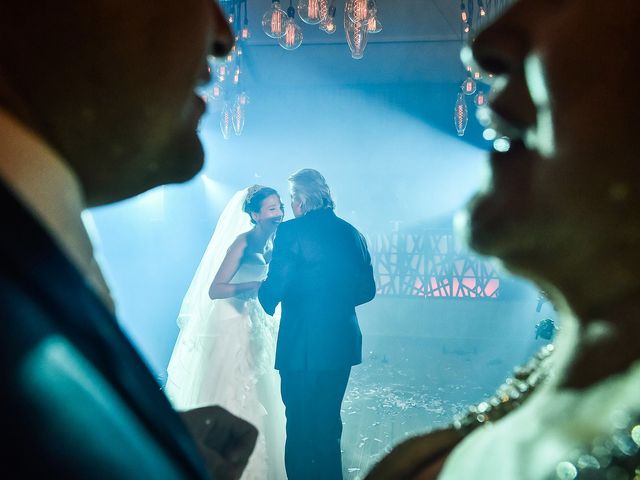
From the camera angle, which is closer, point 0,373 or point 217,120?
point 0,373

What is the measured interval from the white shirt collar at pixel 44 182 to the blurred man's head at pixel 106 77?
23mm

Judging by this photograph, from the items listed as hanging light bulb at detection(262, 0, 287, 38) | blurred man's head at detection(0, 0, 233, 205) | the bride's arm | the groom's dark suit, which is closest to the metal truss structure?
the bride's arm

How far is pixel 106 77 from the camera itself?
1.38ft

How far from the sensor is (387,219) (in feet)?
23.3

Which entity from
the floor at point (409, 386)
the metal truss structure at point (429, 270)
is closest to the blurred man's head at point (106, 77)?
the floor at point (409, 386)

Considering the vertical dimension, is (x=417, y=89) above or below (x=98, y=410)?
below

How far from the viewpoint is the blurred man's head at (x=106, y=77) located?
398mm

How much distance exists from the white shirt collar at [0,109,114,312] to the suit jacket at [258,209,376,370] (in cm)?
189

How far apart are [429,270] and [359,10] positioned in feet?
16.0

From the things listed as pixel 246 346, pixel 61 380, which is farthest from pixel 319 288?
pixel 61 380

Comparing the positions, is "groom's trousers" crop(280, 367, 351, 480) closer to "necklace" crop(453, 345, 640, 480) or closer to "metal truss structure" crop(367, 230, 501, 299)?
"necklace" crop(453, 345, 640, 480)

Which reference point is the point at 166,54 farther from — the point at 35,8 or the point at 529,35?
the point at 529,35

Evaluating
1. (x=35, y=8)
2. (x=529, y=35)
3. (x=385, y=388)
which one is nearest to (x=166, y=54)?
(x=35, y=8)

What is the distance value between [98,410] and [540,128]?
1.04 ft
